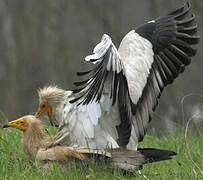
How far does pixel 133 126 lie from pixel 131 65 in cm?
→ 61

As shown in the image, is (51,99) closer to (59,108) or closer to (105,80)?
(59,108)

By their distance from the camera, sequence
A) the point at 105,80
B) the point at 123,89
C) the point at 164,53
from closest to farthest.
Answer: the point at 105,80 < the point at 123,89 < the point at 164,53

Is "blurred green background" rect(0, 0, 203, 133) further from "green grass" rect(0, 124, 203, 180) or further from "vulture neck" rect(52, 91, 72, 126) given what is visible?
"vulture neck" rect(52, 91, 72, 126)

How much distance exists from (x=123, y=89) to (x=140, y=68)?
0.80 meters

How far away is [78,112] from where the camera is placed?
5.07 m

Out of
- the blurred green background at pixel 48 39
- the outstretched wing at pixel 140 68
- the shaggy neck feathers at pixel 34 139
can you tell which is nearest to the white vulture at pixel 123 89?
the outstretched wing at pixel 140 68

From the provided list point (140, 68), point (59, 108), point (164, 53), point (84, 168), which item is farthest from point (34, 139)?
point (164, 53)

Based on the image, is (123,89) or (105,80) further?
(123,89)

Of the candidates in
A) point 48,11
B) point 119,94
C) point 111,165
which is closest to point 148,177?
point 111,165

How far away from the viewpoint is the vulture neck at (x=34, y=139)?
549cm

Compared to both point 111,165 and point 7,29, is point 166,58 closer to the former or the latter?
point 111,165

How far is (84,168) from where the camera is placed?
4996 mm

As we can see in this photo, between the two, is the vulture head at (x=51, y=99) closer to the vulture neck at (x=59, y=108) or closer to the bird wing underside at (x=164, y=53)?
the vulture neck at (x=59, y=108)

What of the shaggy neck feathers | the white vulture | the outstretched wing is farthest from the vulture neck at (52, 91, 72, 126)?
the outstretched wing
